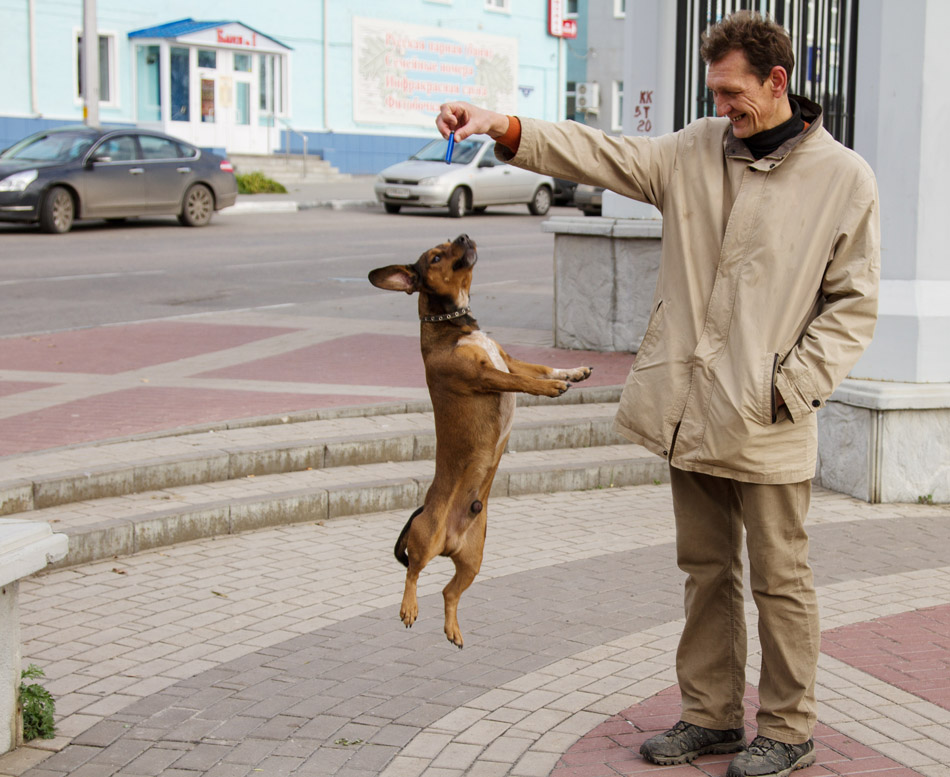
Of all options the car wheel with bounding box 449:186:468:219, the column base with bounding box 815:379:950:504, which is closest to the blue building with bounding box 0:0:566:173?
the car wheel with bounding box 449:186:468:219

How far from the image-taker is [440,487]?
11.4 ft

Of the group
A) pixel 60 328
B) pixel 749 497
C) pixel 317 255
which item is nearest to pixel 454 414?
pixel 749 497

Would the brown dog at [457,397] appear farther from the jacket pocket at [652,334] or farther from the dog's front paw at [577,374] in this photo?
the jacket pocket at [652,334]

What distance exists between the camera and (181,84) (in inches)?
1441

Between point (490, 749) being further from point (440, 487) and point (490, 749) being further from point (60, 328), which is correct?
point (60, 328)

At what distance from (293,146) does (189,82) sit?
169 inches

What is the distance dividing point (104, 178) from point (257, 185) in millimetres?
11620

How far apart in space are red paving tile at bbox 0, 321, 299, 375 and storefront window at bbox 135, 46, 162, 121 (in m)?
25.8

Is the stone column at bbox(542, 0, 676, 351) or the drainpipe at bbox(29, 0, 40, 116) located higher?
the drainpipe at bbox(29, 0, 40, 116)

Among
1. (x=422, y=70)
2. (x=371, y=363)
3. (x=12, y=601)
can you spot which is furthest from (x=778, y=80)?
(x=422, y=70)

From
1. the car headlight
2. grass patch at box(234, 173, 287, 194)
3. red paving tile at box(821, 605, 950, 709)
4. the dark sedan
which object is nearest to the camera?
red paving tile at box(821, 605, 950, 709)

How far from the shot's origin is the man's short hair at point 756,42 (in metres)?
3.52

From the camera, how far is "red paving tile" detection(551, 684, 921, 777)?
3.95 m

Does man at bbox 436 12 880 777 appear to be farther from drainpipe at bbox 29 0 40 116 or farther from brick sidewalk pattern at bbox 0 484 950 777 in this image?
drainpipe at bbox 29 0 40 116
